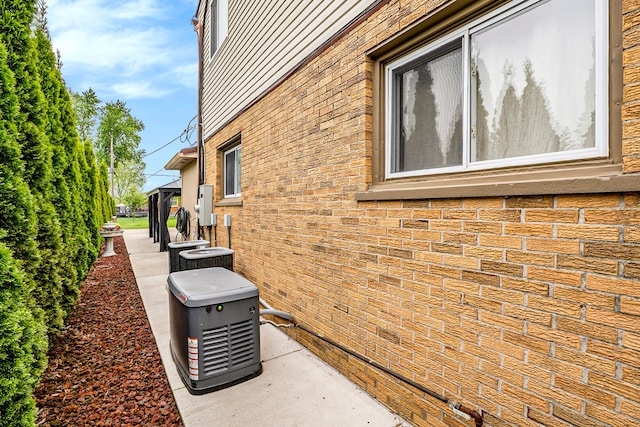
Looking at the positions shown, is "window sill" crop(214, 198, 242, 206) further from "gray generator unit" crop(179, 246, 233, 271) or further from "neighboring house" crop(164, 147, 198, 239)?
"neighboring house" crop(164, 147, 198, 239)

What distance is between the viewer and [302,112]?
3.64m

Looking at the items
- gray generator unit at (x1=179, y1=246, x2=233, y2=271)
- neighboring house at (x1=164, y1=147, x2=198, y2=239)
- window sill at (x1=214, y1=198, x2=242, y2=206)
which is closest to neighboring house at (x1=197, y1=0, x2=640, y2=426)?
gray generator unit at (x1=179, y1=246, x2=233, y2=271)

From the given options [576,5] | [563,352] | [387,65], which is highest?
[387,65]

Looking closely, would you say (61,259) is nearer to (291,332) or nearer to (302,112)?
(291,332)

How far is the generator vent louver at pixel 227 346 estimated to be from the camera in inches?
104

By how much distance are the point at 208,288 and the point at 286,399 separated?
3.64 feet

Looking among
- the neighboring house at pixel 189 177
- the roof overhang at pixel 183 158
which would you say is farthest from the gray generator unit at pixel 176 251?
the roof overhang at pixel 183 158

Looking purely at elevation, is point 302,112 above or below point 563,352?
above

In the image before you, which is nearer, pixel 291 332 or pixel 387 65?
pixel 387 65

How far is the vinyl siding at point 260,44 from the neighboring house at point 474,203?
0.18 ft

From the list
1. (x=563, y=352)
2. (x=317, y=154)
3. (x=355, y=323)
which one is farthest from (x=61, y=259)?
(x=563, y=352)

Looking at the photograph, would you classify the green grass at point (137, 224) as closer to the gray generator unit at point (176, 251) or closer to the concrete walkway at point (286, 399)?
the gray generator unit at point (176, 251)

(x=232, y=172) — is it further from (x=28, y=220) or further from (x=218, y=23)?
(x=28, y=220)

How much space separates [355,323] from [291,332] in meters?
1.30
